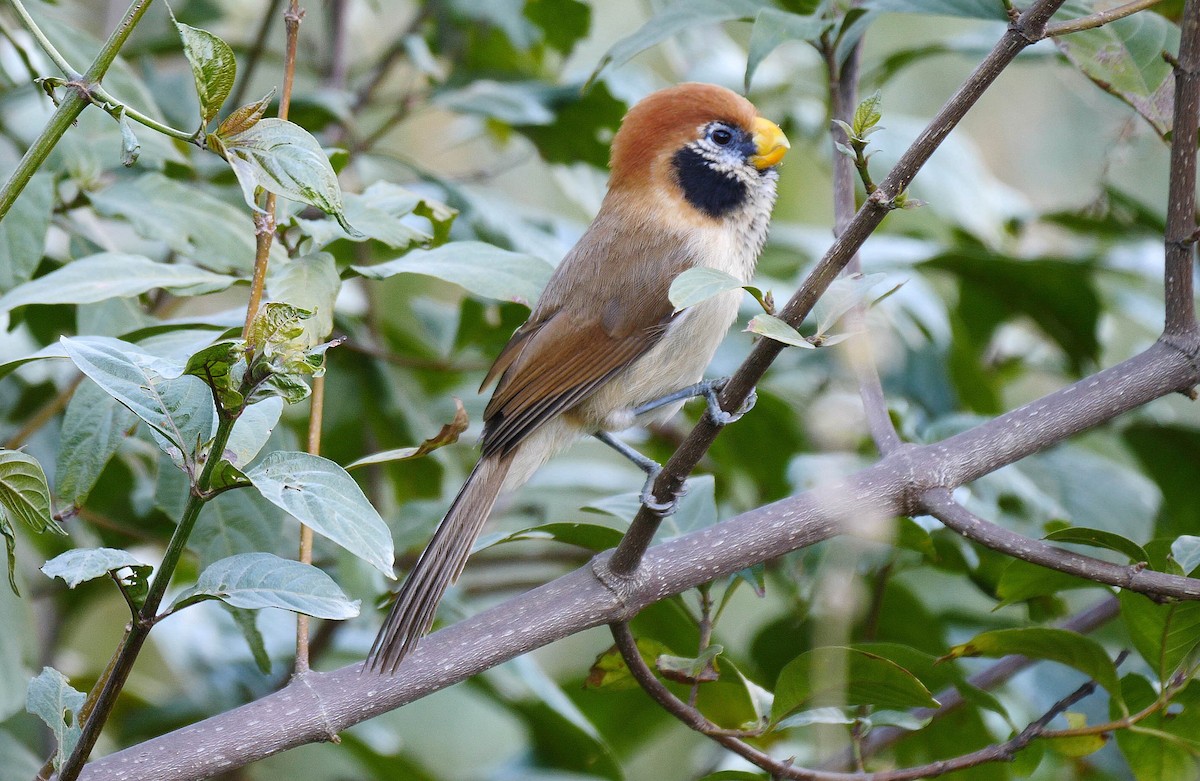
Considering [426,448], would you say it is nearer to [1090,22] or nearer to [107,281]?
[107,281]

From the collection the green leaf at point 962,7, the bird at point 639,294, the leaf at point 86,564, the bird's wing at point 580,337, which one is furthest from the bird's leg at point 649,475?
the green leaf at point 962,7

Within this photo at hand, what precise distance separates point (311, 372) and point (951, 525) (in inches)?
36.9

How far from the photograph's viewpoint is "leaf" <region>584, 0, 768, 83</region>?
2066 millimetres

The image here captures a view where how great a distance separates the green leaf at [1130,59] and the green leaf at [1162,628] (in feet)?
2.47

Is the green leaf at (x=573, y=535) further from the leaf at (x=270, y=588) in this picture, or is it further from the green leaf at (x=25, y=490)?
the green leaf at (x=25, y=490)

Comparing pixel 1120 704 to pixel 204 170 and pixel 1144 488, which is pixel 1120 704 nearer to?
pixel 1144 488

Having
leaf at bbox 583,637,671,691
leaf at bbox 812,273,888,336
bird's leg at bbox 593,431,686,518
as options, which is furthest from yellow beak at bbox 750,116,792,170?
leaf at bbox 583,637,671,691

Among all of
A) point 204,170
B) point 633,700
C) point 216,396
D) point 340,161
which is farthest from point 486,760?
point 216,396

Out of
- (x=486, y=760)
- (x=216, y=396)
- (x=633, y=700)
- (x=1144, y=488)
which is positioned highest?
(x=216, y=396)

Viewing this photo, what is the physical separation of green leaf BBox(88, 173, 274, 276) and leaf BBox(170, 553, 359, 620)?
2.62 feet

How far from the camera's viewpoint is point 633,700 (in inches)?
116

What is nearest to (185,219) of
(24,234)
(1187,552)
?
(24,234)

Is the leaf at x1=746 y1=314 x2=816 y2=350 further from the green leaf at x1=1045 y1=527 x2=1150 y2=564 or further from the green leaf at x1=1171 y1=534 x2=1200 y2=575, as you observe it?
the green leaf at x1=1171 y1=534 x2=1200 y2=575

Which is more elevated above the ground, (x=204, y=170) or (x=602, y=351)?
(x=204, y=170)
